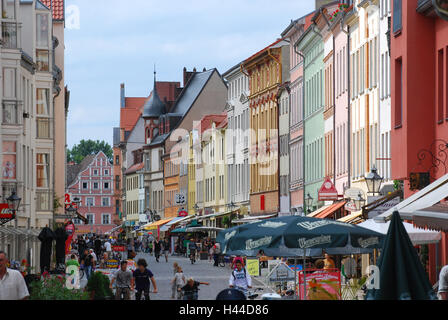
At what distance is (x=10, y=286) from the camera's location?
48.7 feet

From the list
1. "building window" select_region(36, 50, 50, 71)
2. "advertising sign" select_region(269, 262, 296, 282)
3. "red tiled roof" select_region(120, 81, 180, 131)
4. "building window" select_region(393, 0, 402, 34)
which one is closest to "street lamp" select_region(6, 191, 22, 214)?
"advertising sign" select_region(269, 262, 296, 282)

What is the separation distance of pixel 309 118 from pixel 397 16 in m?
37.1

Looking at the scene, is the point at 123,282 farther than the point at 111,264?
No

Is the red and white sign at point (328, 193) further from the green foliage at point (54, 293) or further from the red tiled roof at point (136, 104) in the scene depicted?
the red tiled roof at point (136, 104)

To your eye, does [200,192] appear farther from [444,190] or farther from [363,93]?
[444,190]

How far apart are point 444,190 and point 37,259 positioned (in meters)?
38.9

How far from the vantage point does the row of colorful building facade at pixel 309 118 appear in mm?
29516

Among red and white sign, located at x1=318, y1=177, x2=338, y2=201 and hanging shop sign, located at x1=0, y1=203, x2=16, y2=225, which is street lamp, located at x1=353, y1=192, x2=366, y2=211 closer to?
red and white sign, located at x1=318, y1=177, x2=338, y2=201

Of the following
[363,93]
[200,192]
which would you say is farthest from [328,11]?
[200,192]

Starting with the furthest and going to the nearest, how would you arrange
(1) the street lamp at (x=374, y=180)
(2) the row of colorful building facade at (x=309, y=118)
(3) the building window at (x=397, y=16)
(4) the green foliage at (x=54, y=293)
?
(1) the street lamp at (x=374, y=180), (3) the building window at (x=397, y=16), (2) the row of colorful building facade at (x=309, y=118), (4) the green foliage at (x=54, y=293)

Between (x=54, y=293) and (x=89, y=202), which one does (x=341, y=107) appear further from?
(x=89, y=202)

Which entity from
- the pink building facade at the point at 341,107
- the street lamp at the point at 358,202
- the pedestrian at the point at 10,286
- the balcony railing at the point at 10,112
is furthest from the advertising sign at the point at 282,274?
the pink building facade at the point at 341,107

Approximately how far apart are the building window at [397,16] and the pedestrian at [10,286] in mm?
17686

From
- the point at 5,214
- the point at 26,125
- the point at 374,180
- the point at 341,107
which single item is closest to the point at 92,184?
the point at 341,107
